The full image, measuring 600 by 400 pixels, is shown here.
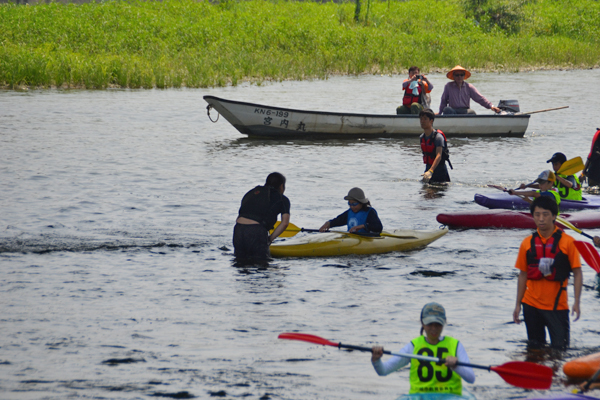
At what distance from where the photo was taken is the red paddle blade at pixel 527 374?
4.58 m

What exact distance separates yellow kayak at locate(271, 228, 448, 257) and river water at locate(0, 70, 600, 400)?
13 centimetres

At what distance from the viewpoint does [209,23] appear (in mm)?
39219

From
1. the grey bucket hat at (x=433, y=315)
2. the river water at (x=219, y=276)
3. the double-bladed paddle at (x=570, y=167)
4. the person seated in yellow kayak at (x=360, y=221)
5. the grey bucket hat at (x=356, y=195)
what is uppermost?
the double-bladed paddle at (x=570, y=167)

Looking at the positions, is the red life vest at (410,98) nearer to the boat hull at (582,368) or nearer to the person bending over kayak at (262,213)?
the person bending over kayak at (262,213)

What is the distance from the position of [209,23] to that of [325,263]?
3250 cm

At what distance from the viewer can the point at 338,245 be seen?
9.00 meters

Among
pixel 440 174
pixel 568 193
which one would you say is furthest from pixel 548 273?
pixel 440 174

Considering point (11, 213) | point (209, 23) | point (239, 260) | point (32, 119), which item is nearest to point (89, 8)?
point (209, 23)

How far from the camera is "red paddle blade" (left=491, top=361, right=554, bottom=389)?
15.0 feet

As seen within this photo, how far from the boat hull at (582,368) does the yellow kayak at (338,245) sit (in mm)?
4019

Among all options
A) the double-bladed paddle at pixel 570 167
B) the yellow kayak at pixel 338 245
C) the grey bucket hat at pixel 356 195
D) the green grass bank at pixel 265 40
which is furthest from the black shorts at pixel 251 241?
the green grass bank at pixel 265 40

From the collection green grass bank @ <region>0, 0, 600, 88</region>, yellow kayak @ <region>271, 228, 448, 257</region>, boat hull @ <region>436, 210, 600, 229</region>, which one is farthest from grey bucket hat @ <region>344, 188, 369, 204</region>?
green grass bank @ <region>0, 0, 600, 88</region>

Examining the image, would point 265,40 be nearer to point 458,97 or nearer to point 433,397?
point 458,97

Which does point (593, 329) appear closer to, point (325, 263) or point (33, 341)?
point (325, 263)
